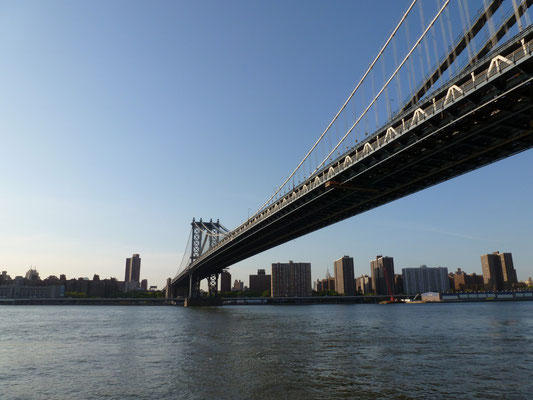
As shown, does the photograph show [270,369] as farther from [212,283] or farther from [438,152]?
[212,283]

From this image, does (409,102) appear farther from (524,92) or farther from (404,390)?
(404,390)

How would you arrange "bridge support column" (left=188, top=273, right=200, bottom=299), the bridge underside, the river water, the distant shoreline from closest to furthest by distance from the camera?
1. the river water
2. the bridge underside
3. "bridge support column" (left=188, top=273, right=200, bottom=299)
4. the distant shoreline

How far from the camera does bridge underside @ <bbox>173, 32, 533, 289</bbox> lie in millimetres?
21453

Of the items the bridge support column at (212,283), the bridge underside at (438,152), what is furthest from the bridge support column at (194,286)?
the bridge underside at (438,152)

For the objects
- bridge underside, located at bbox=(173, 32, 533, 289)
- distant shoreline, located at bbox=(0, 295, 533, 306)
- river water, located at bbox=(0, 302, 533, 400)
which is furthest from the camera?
distant shoreline, located at bbox=(0, 295, 533, 306)

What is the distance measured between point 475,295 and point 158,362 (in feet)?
616

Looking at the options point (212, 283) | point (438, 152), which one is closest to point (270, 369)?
point (438, 152)

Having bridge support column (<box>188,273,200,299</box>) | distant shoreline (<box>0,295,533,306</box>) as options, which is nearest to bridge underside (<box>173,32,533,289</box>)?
bridge support column (<box>188,273,200,299</box>)

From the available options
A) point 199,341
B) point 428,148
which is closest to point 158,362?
point 199,341

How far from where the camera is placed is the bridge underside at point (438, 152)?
70.4 feet

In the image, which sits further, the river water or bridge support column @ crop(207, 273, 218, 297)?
bridge support column @ crop(207, 273, 218, 297)

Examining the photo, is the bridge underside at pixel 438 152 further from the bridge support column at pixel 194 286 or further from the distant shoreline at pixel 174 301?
the distant shoreline at pixel 174 301

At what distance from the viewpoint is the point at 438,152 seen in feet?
93.5

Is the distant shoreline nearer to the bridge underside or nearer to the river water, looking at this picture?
the bridge underside
